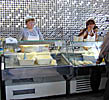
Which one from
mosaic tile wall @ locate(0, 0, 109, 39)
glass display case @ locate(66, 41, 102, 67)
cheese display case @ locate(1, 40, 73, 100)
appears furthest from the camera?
mosaic tile wall @ locate(0, 0, 109, 39)

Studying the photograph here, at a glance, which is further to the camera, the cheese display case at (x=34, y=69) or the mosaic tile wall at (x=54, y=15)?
the mosaic tile wall at (x=54, y=15)

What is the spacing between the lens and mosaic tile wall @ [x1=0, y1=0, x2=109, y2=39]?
15.7ft

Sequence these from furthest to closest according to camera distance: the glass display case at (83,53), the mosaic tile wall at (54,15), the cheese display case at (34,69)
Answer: the mosaic tile wall at (54,15) → the glass display case at (83,53) → the cheese display case at (34,69)

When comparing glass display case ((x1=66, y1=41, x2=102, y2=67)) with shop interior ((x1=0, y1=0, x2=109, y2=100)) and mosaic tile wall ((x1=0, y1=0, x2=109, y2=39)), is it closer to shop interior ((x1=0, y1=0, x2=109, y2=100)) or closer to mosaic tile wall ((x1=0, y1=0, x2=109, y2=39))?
shop interior ((x1=0, y1=0, x2=109, y2=100))

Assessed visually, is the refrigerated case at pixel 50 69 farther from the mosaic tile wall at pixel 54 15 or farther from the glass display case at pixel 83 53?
the mosaic tile wall at pixel 54 15

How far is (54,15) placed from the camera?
5012mm

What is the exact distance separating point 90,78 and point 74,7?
3211 mm

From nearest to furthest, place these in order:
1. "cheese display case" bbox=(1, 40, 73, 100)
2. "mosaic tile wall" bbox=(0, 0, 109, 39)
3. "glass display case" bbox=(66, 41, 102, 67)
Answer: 1. "cheese display case" bbox=(1, 40, 73, 100)
2. "glass display case" bbox=(66, 41, 102, 67)
3. "mosaic tile wall" bbox=(0, 0, 109, 39)

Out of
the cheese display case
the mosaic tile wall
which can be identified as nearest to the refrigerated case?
the cheese display case

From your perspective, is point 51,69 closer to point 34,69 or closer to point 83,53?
point 34,69

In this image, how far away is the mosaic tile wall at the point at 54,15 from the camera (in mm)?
4777

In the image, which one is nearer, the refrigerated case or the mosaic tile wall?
the refrigerated case

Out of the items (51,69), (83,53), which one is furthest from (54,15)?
(51,69)

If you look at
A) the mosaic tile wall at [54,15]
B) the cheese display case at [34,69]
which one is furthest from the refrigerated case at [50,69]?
the mosaic tile wall at [54,15]
